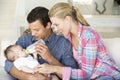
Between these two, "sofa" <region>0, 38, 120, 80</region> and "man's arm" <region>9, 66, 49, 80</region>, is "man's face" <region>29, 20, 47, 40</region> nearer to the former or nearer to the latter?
"man's arm" <region>9, 66, 49, 80</region>

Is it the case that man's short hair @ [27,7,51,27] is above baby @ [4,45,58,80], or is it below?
above

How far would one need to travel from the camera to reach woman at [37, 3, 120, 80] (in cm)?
161

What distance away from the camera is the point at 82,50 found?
1.64m

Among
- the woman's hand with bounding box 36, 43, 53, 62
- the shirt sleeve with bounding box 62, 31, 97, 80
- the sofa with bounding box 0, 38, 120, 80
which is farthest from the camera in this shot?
the sofa with bounding box 0, 38, 120, 80

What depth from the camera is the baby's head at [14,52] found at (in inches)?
71.2

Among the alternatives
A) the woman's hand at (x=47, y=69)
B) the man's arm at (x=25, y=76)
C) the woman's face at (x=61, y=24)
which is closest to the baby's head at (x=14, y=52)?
the man's arm at (x=25, y=76)

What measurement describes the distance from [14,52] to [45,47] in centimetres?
25

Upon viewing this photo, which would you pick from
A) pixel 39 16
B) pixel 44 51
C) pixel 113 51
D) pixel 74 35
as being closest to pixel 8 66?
pixel 44 51

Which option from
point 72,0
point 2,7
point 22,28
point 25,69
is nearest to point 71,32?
point 25,69

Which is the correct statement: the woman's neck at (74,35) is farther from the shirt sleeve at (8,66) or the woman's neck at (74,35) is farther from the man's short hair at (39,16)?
the shirt sleeve at (8,66)

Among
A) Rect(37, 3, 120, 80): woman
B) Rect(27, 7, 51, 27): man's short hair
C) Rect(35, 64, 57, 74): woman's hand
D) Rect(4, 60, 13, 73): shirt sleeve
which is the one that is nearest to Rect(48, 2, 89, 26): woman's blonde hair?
Rect(37, 3, 120, 80): woman

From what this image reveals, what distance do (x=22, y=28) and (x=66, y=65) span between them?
3.54 ft

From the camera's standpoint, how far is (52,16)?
1662 mm

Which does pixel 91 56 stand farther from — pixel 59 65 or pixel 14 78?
pixel 14 78
